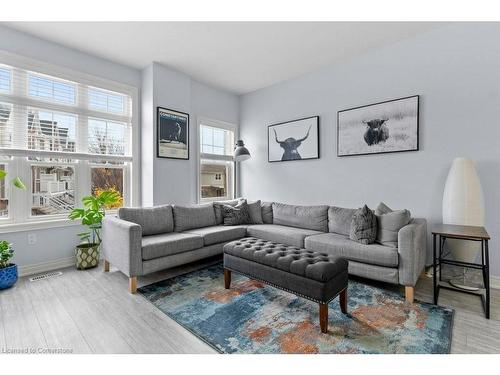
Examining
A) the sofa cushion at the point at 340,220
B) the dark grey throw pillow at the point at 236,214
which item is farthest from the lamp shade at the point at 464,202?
the dark grey throw pillow at the point at 236,214

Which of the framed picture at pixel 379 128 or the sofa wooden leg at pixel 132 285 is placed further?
the framed picture at pixel 379 128

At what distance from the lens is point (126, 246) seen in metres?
2.57

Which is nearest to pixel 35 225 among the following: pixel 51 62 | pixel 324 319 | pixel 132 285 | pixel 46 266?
pixel 46 266

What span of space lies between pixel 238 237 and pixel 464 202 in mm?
2649

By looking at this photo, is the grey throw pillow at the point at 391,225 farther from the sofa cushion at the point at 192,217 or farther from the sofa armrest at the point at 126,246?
the sofa armrest at the point at 126,246

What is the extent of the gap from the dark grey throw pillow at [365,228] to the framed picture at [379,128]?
1044 mm

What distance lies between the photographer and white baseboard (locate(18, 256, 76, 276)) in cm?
295

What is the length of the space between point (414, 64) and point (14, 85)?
15.6 feet

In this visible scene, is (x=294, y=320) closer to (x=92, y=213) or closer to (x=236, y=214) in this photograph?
(x=236, y=214)

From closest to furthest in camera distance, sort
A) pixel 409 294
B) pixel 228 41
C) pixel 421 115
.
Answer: pixel 409 294 → pixel 421 115 → pixel 228 41

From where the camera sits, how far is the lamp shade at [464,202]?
8.23 feet

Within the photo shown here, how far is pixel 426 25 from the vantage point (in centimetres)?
287
